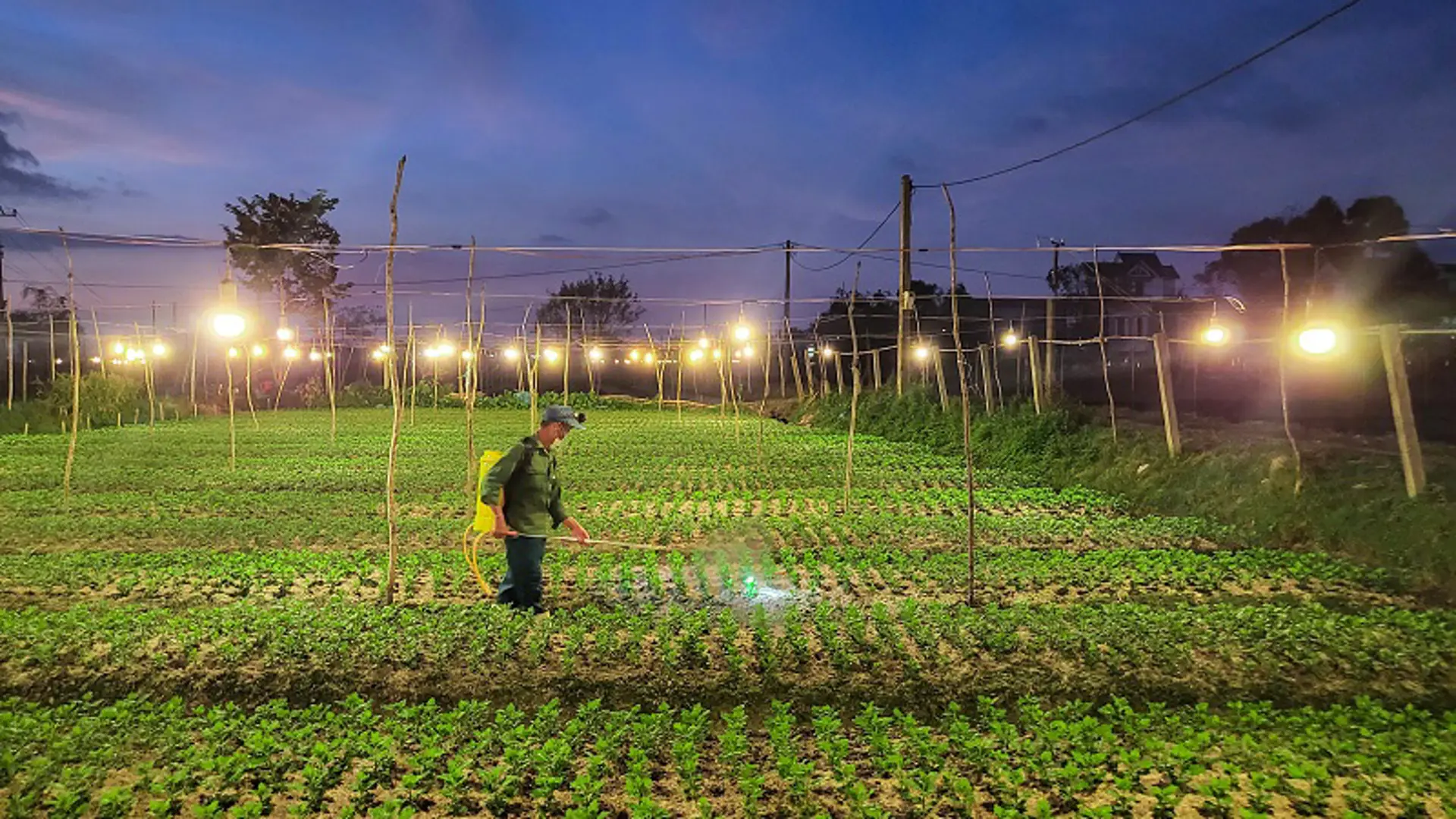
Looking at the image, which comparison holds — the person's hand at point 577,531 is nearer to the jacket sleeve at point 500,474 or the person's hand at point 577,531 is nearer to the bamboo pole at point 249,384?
the jacket sleeve at point 500,474

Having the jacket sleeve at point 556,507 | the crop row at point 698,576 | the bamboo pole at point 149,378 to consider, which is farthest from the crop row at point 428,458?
the jacket sleeve at point 556,507

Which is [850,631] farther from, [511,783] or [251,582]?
[251,582]

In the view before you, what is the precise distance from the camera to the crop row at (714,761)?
204 inches

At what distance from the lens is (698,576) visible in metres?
11.1

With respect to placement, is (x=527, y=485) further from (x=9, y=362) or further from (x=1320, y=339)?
(x=9, y=362)

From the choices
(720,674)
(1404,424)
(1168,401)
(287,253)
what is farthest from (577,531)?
(287,253)

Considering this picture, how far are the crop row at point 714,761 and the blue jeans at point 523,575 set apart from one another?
261cm

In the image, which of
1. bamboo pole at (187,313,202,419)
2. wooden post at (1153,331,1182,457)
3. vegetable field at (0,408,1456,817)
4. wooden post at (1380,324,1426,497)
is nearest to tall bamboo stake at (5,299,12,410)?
bamboo pole at (187,313,202,419)

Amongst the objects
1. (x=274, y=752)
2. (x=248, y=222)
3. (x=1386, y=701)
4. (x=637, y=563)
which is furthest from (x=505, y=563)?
(x=248, y=222)

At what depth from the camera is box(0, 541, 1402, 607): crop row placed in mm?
9992

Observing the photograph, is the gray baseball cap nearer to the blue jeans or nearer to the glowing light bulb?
the blue jeans

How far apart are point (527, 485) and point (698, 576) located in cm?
278

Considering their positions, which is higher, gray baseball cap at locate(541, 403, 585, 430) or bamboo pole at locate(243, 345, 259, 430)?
bamboo pole at locate(243, 345, 259, 430)

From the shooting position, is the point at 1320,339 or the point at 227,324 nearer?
the point at 227,324
